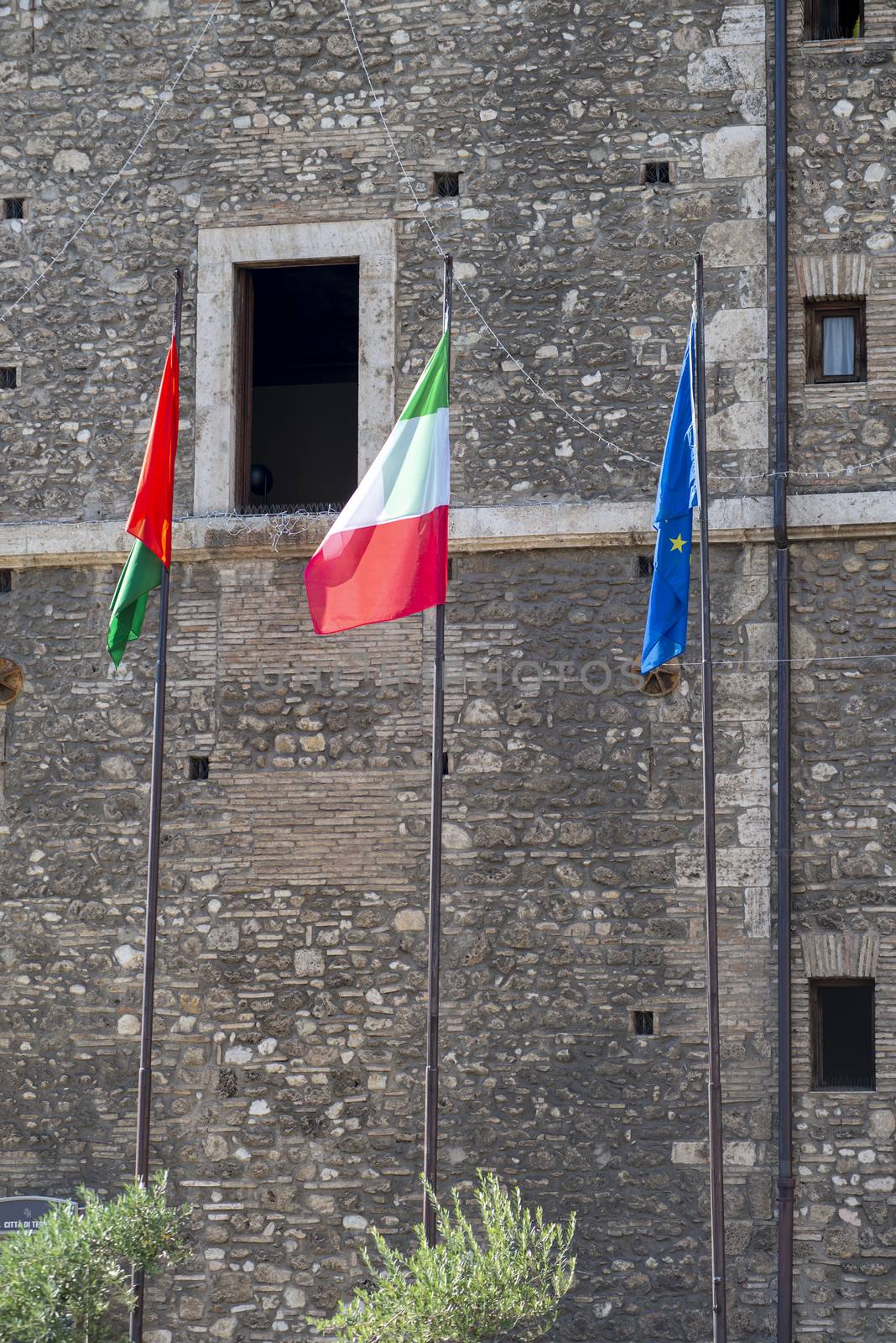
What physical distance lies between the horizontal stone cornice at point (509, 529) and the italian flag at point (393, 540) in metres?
1.41

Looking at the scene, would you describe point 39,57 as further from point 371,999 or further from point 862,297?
point 371,999

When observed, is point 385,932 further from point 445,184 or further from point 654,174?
point 654,174

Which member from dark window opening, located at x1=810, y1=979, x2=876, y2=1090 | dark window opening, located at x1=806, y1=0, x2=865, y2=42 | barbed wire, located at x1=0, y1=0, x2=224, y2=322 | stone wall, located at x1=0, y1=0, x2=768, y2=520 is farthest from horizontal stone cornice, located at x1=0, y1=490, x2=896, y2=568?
dark window opening, located at x1=806, y1=0, x2=865, y2=42

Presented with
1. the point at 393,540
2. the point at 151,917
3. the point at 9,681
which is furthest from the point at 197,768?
the point at 393,540

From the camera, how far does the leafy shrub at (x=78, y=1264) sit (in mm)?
8062

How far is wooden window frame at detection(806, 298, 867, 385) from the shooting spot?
10.4 meters

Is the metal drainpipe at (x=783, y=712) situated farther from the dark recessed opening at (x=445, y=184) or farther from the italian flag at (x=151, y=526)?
the italian flag at (x=151, y=526)

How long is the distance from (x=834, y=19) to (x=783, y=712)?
13.3 ft

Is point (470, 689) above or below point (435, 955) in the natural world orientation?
above

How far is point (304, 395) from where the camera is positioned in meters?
15.4

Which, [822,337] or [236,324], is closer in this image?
[822,337]

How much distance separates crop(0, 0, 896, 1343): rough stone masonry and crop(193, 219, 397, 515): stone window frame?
3 centimetres

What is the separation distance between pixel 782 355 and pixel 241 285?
3.14 m

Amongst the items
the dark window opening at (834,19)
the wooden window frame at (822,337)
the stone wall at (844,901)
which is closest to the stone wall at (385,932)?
the stone wall at (844,901)
